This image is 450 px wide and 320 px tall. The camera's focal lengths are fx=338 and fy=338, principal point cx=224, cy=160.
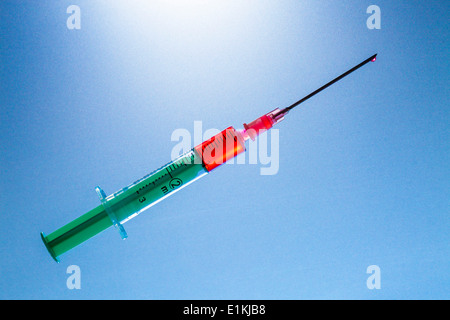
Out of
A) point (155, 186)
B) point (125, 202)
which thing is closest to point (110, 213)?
point (125, 202)

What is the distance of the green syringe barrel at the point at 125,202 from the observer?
1.40 metres

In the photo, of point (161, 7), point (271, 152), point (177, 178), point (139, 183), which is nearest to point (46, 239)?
point (139, 183)

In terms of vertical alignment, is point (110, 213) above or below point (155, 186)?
below

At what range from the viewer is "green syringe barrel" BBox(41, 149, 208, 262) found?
1.40 m

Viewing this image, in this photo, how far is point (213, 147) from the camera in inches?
56.3

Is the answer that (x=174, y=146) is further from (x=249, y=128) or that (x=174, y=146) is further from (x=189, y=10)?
(x=189, y=10)

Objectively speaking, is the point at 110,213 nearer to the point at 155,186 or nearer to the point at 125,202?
the point at 125,202

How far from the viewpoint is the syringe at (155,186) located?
1.40 metres

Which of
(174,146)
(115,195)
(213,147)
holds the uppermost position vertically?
(174,146)

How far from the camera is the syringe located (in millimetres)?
1402

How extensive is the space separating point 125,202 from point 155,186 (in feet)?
0.46

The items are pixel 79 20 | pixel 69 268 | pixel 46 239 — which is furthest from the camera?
pixel 79 20

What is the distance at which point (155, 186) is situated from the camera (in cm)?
145

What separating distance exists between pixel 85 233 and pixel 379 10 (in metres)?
1.78
